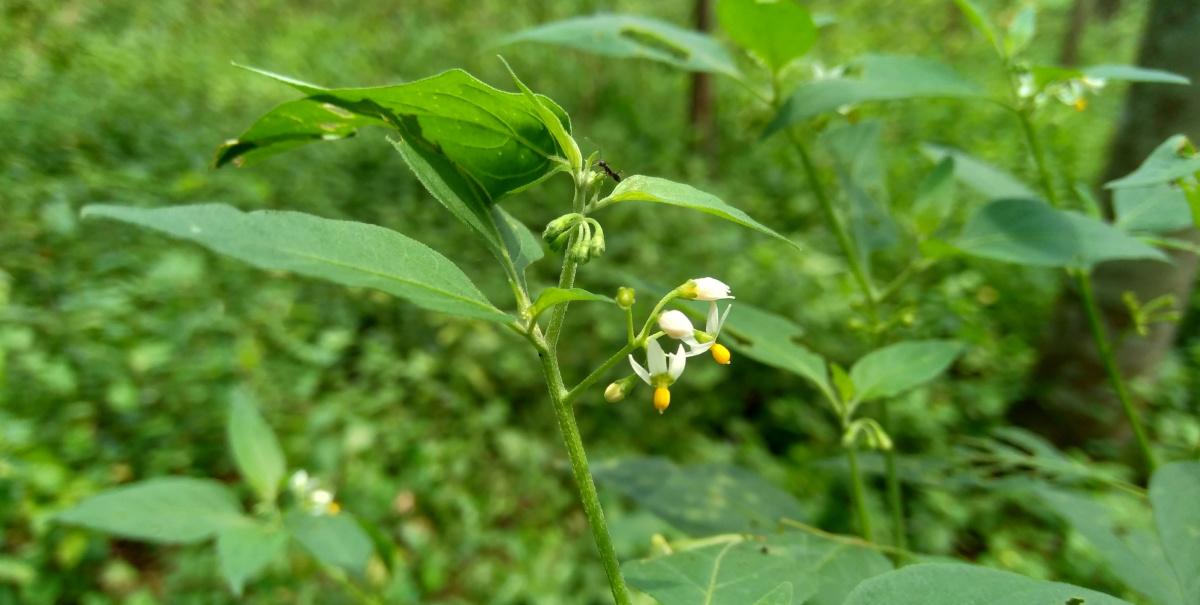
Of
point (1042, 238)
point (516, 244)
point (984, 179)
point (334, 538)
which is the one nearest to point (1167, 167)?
point (1042, 238)

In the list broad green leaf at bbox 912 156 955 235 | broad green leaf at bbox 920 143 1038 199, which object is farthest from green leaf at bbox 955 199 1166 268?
broad green leaf at bbox 920 143 1038 199

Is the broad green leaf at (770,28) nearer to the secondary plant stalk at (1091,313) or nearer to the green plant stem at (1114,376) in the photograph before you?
the secondary plant stalk at (1091,313)

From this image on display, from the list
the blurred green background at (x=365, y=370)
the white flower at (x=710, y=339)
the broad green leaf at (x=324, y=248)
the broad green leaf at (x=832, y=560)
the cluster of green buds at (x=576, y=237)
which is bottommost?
the blurred green background at (x=365, y=370)

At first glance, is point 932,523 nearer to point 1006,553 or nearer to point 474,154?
point 1006,553

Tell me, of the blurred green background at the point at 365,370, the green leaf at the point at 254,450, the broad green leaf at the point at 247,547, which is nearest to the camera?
the broad green leaf at the point at 247,547

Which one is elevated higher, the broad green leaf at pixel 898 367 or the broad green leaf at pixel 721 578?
the broad green leaf at pixel 898 367

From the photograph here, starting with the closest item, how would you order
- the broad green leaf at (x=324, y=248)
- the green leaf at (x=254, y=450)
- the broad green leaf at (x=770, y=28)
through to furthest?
1. the broad green leaf at (x=324, y=248)
2. the broad green leaf at (x=770, y=28)
3. the green leaf at (x=254, y=450)

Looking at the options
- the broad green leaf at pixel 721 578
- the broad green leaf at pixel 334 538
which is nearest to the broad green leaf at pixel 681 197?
the broad green leaf at pixel 721 578
